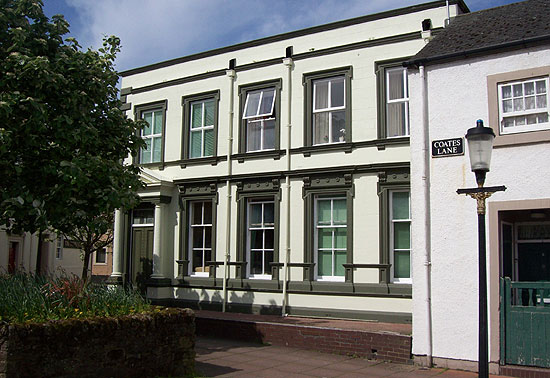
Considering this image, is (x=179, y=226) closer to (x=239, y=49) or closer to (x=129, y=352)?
(x=239, y=49)

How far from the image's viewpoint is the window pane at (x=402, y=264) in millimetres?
14538

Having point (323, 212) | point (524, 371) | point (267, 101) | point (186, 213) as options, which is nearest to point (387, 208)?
point (323, 212)

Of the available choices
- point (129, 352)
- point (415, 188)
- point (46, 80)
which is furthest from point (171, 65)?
point (129, 352)

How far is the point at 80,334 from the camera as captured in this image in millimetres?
8336

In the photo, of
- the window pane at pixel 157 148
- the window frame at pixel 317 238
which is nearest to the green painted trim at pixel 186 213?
the window pane at pixel 157 148

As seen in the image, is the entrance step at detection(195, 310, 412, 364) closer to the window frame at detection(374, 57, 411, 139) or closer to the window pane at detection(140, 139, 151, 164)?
the window frame at detection(374, 57, 411, 139)

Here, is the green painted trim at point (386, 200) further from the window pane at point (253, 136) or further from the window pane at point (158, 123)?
the window pane at point (158, 123)

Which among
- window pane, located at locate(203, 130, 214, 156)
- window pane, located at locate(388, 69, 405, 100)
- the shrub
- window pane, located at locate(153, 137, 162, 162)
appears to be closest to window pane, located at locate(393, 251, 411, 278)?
window pane, located at locate(388, 69, 405, 100)

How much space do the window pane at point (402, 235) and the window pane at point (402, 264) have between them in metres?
0.18

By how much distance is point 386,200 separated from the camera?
1473cm

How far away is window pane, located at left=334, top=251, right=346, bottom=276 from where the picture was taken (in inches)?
608

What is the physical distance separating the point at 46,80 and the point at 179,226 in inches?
318

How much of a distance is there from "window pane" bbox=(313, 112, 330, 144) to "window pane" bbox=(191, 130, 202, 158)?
4115mm

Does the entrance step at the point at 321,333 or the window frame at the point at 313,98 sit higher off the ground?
the window frame at the point at 313,98
